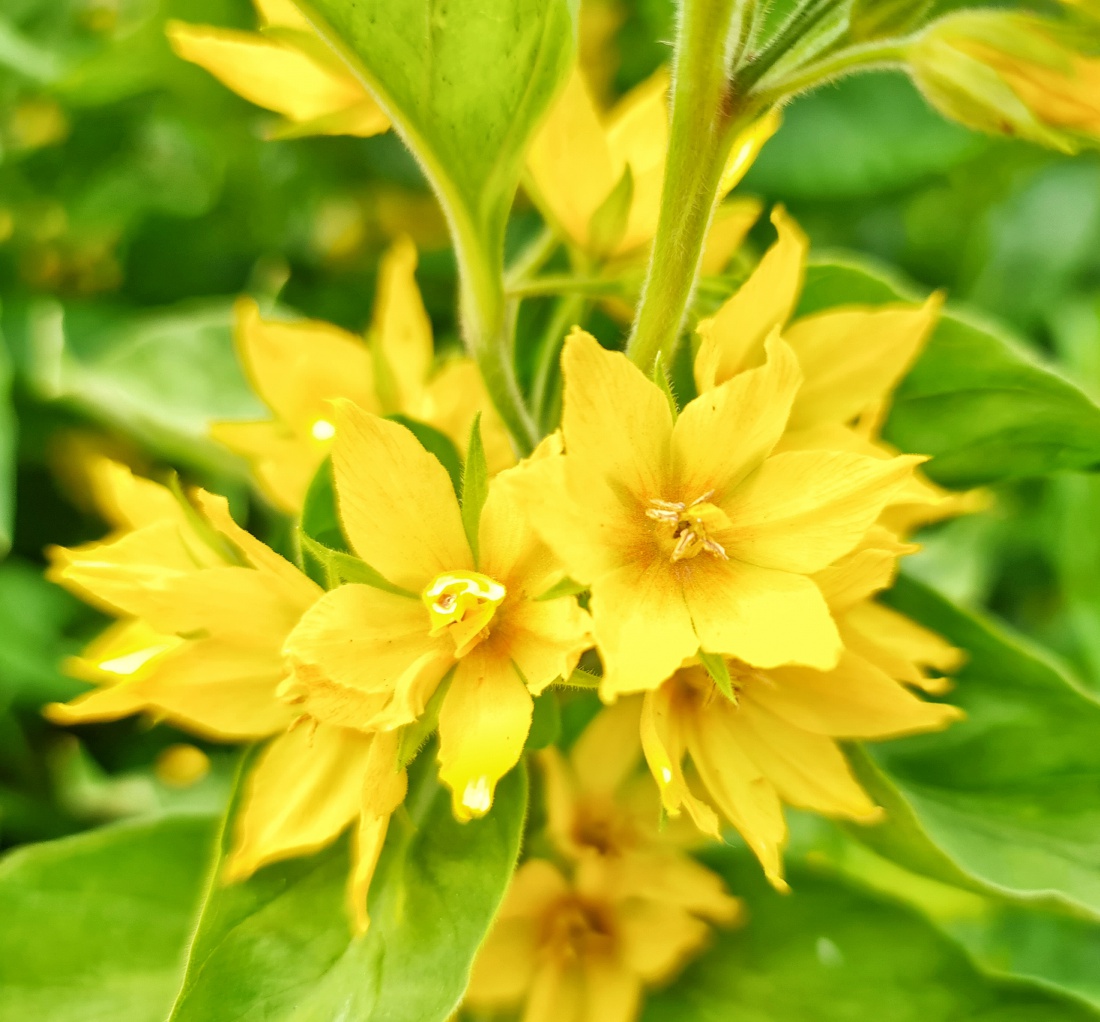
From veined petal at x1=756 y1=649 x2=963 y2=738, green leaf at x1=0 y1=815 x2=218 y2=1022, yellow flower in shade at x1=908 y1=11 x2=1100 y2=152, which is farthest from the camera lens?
green leaf at x1=0 y1=815 x2=218 y2=1022

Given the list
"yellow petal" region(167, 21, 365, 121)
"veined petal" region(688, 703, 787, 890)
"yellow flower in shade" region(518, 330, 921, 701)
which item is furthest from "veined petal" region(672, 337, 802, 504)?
A: "yellow petal" region(167, 21, 365, 121)

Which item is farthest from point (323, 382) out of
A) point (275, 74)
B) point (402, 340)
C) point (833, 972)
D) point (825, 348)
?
point (833, 972)

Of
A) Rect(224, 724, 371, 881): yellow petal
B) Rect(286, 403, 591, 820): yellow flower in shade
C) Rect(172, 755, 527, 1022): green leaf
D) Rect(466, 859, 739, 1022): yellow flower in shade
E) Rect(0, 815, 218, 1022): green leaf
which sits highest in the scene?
Rect(286, 403, 591, 820): yellow flower in shade

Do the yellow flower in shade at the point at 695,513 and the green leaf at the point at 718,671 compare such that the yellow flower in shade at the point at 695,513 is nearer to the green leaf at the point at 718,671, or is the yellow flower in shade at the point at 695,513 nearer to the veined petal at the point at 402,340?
the green leaf at the point at 718,671

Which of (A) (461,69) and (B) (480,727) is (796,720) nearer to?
(B) (480,727)

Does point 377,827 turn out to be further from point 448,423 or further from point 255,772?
point 448,423

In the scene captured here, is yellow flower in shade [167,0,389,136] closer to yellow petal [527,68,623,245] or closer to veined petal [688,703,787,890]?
yellow petal [527,68,623,245]

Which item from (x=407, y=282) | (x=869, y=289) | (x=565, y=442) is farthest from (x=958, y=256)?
(x=565, y=442)
